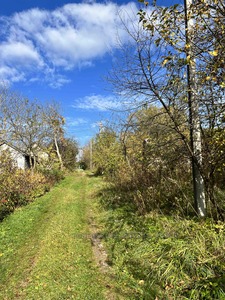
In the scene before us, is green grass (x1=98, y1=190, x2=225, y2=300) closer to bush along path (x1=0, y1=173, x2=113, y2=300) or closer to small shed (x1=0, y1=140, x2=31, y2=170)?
bush along path (x1=0, y1=173, x2=113, y2=300)

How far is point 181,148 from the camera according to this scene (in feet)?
19.1

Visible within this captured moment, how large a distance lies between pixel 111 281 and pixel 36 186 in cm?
1048

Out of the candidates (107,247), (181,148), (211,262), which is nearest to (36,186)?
(107,247)

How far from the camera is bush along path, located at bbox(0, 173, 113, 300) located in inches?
158

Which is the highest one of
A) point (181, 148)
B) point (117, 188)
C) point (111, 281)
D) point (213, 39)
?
point (213, 39)

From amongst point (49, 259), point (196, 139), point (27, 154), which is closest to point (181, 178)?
point (196, 139)

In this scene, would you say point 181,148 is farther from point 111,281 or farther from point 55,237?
point 55,237

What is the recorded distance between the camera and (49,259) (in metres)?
5.12

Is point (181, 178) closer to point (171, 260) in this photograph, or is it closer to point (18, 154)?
point (171, 260)

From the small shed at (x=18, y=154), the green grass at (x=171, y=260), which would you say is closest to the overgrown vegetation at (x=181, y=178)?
the green grass at (x=171, y=260)

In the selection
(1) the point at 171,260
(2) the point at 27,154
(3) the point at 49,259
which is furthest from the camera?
(2) the point at 27,154

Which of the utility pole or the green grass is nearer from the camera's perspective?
the green grass

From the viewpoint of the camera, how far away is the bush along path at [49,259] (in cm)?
401

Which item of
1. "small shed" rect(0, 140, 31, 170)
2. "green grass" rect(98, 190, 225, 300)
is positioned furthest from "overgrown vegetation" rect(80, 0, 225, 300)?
"small shed" rect(0, 140, 31, 170)
